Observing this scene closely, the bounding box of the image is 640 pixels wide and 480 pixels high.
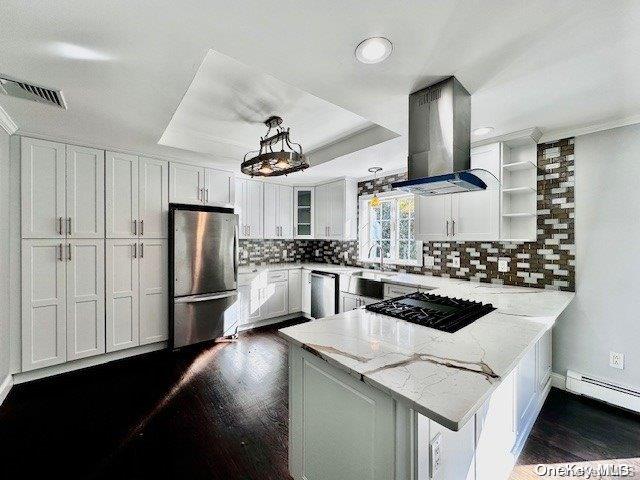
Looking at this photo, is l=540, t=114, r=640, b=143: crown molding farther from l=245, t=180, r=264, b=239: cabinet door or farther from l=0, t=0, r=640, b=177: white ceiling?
l=245, t=180, r=264, b=239: cabinet door

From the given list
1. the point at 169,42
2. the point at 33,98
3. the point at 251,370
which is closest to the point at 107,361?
the point at 251,370

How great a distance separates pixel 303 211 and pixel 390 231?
1.56 m

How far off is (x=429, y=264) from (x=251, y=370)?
7.77 ft

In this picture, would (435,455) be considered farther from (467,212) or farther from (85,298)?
(85,298)

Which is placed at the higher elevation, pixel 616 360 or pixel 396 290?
pixel 396 290

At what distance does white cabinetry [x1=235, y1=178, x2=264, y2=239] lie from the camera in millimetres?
4250

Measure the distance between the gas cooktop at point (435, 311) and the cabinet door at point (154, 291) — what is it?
260 cm

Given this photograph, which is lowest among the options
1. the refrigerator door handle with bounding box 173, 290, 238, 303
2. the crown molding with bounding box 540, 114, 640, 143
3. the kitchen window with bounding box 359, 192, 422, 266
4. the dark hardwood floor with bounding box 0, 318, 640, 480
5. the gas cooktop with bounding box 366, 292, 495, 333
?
the dark hardwood floor with bounding box 0, 318, 640, 480

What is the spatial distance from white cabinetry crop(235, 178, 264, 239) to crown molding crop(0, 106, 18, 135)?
7.25ft

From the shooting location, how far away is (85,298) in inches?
111

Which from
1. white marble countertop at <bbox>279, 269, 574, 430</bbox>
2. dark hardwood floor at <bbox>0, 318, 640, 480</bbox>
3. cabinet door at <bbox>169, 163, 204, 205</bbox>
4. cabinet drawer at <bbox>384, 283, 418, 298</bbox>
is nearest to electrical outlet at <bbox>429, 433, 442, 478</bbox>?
white marble countertop at <bbox>279, 269, 574, 430</bbox>

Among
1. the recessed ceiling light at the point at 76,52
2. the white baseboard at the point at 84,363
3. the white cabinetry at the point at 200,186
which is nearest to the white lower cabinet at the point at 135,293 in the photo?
the white baseboard at the point at 84,363

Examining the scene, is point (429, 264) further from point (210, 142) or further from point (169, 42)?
point (169, 42)

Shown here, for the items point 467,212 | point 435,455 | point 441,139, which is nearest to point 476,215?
point 467,212
